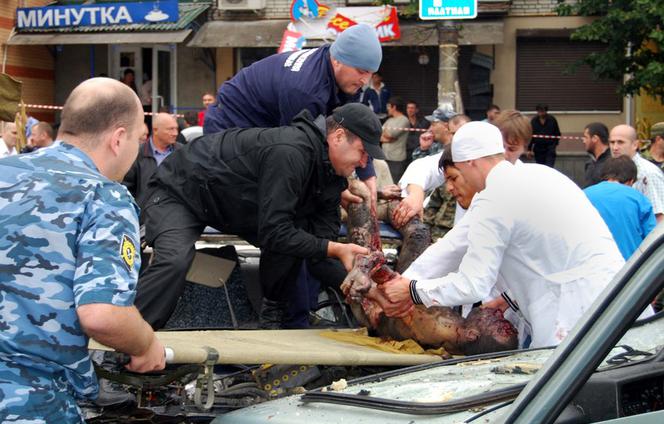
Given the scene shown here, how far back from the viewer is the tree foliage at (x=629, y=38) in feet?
59.5

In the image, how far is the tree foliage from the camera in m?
18.2

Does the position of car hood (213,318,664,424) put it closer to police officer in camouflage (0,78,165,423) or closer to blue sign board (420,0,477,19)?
police officer in camouflage (0,78,165,423)

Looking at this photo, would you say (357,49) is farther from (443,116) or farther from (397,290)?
(443,116)

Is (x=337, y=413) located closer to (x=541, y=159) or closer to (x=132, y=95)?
(x=132, y=95)

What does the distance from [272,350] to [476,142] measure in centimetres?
141

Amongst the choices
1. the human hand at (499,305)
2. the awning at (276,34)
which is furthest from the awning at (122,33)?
the human hand at (499,305)

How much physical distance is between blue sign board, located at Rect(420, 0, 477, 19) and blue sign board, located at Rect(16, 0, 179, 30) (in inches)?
412

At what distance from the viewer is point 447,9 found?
535 inches

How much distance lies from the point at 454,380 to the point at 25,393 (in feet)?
4.71

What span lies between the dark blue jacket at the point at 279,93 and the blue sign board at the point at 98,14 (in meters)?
17.2

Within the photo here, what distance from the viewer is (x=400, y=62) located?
923 inches

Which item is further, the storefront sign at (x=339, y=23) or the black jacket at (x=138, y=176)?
the storefront sign at (x=339, y=23)

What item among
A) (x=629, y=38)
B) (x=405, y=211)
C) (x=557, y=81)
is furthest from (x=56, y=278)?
(x=557, y=81)

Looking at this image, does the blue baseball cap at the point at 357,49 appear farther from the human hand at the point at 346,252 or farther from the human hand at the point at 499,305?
the human hand at the point at 499,305
